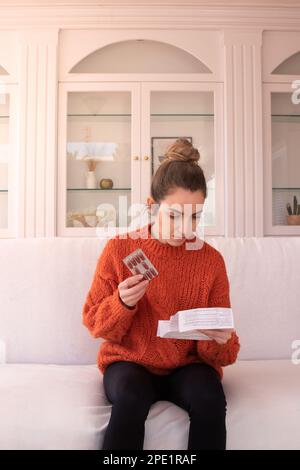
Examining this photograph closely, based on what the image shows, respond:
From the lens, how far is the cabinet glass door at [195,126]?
2822 millimetres

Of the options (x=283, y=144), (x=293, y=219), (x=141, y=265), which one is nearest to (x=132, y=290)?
(x=141, y=265)

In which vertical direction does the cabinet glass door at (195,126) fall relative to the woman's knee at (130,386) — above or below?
above

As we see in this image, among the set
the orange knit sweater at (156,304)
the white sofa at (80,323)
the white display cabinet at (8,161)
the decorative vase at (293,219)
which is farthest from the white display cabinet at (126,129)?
the orange knit sweater at (156,304)

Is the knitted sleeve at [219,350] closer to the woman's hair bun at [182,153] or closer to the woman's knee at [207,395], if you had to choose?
the woman's knee at [207,395]

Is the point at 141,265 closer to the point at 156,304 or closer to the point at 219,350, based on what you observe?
the point at 156,304

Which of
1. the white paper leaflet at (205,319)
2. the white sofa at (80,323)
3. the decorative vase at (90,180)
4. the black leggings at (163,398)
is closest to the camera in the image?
the black leggings at (163,398)

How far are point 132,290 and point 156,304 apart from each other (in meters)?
0.14

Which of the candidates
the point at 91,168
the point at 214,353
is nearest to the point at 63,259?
the point at 214,353

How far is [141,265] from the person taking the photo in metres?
1.11

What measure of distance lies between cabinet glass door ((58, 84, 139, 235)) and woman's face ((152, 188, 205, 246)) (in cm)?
166

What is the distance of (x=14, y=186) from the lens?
2.80 metres

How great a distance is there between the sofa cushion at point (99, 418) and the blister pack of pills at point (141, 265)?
311 mm

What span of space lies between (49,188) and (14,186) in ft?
0.76
